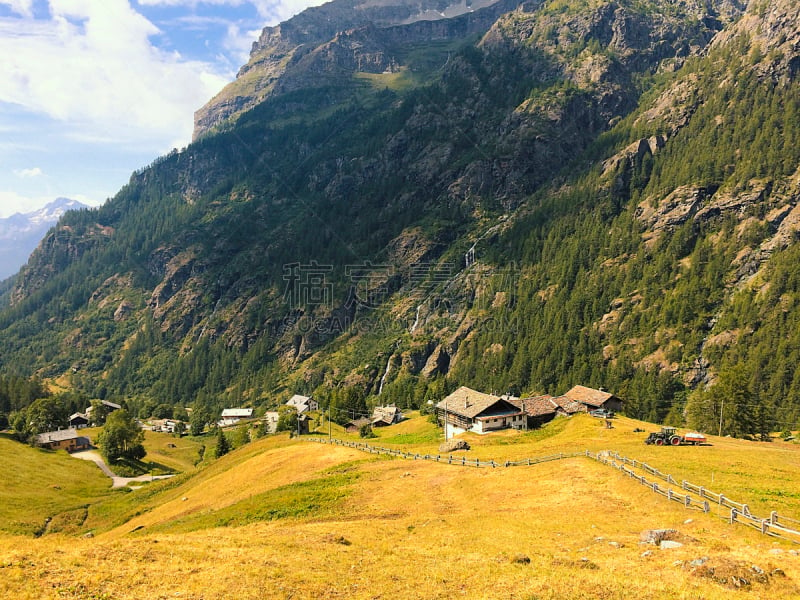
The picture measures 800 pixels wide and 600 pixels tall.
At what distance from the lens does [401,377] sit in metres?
200

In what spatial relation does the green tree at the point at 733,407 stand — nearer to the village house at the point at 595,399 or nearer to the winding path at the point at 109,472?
the village house at the point at 595,399

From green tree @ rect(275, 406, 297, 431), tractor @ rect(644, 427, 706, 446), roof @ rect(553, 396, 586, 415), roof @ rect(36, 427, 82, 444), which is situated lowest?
roof @ rect(36, 427, 82, 444)

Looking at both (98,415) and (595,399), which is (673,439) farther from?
(98,415)

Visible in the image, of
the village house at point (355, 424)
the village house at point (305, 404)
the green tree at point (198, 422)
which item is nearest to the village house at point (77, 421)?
the green tree at point (198, 422)

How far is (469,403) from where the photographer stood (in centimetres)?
9344

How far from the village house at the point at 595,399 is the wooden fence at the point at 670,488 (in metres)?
42.1

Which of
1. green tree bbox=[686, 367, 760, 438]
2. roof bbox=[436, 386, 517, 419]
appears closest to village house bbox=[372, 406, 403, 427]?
roof bbox=[436, 386, 517, 419]

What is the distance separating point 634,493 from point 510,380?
449ft

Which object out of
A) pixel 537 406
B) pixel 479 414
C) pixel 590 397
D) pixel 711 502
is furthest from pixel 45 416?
pixel 711 502

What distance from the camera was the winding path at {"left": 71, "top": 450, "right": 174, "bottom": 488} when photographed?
11050 cm

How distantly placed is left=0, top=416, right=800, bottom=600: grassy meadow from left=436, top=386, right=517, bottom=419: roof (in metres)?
23.2

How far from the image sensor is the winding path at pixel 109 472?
110 metres

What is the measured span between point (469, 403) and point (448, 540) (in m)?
58.9

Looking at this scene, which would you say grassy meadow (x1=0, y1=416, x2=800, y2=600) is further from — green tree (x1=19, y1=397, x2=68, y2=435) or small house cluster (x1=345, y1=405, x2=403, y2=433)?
green tree (x1=19, y1=397, x2=68, y2=435)
